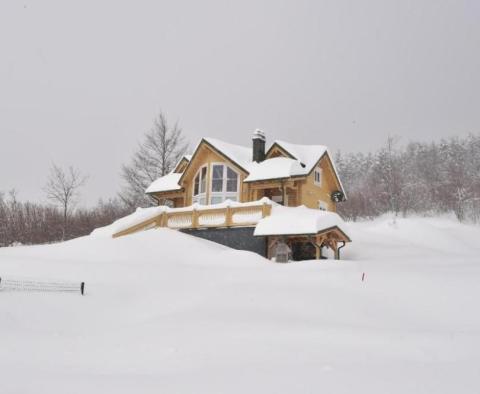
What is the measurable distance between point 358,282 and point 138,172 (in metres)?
28.0

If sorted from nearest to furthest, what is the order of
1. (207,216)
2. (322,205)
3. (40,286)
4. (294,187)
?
(40,286)
(207,216)
(294,187)
(322,205)

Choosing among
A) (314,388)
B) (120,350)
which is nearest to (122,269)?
(120,350)

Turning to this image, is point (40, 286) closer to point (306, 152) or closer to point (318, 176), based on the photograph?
point (306, 152)

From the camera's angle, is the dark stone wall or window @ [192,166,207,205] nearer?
the dark stone wall

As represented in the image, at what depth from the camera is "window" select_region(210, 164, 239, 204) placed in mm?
24484

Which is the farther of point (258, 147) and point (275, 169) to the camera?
point (258, 147)

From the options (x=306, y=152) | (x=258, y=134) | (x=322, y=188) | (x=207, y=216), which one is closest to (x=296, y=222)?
(x=207, y=216)

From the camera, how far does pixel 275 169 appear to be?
22.6m

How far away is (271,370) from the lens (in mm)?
5984

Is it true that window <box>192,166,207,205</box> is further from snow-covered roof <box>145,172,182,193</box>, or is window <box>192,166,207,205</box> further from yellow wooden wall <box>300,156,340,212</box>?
yellow wooden wall <box>300,156,340,212</box>

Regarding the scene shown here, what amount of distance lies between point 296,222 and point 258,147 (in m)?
8.04

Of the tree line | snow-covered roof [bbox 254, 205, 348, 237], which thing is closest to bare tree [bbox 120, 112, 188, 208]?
the tree line

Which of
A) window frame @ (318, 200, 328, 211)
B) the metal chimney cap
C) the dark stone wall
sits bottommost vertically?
the dark stone wall

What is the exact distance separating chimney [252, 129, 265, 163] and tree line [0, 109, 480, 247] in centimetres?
1349
